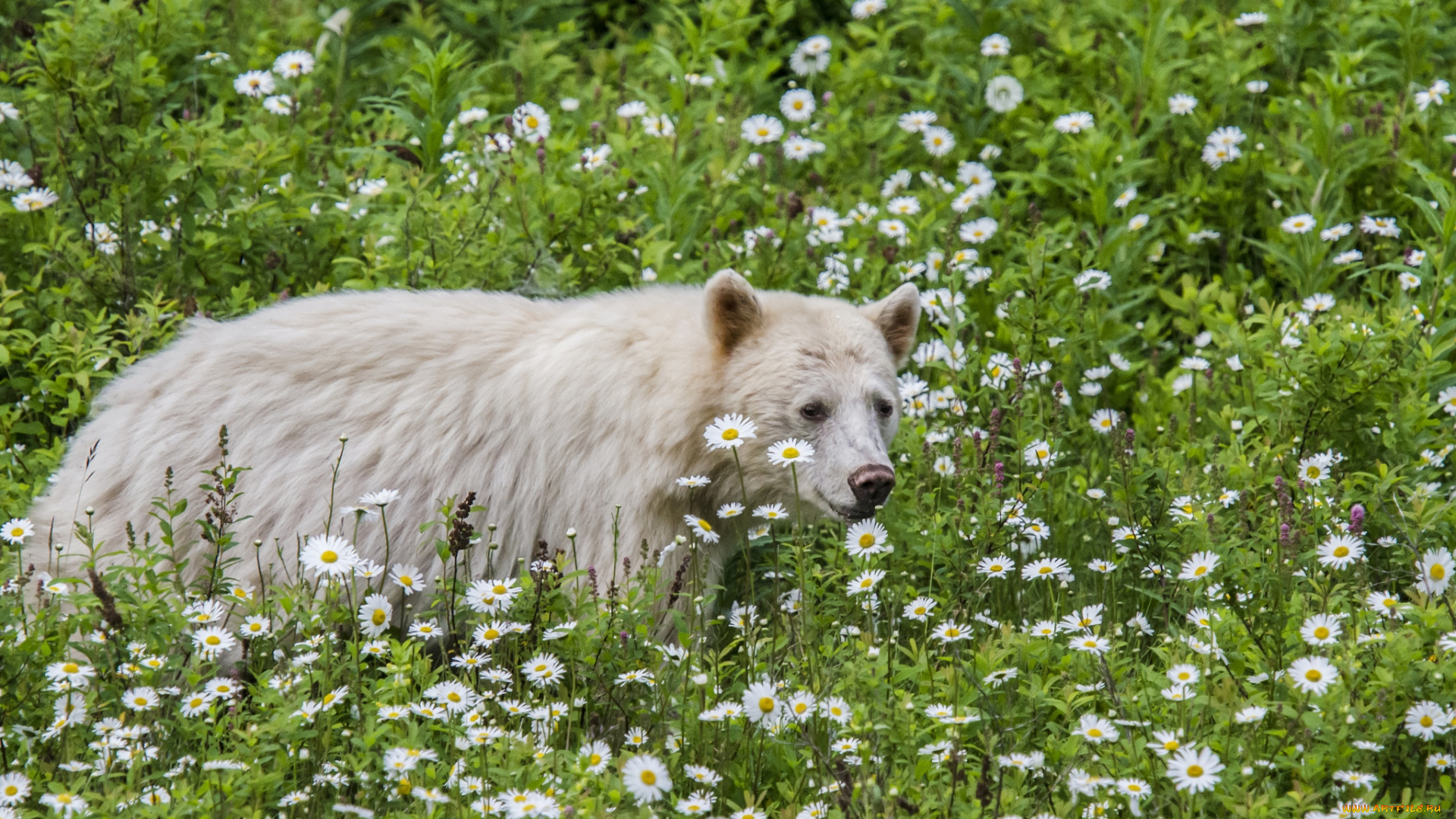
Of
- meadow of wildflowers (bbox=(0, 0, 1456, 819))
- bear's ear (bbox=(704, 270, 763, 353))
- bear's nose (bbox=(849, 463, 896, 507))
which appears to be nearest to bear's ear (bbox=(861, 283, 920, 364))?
meadow of wildflowers (bbox=(0, 0, 1456, 819))

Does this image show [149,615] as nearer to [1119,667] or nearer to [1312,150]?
[1119,667]

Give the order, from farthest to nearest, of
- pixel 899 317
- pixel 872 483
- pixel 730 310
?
pixel 899 317 < pixel 730 310 < pixel 872 483

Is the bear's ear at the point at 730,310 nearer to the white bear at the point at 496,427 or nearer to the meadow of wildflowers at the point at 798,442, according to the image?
the white bear at the point at 496,427

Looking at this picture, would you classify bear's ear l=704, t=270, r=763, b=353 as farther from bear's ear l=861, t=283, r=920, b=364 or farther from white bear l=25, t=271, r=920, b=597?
bear's ear l=861, t=283, r=920, b=364

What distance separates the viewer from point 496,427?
491 centimetres

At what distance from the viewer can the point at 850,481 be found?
4668 mm

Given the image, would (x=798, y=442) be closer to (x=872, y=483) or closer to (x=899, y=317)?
(x=872, y=483)

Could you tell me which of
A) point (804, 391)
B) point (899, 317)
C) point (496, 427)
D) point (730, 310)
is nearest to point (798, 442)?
point (804, 391)

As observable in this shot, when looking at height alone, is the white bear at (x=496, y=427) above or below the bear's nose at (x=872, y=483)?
above

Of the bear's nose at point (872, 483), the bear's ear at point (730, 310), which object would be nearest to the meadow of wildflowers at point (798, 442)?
the bear's nose at point (872, 483)

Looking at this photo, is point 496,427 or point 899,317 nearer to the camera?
point 496,427

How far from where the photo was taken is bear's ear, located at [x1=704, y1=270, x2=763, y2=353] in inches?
187

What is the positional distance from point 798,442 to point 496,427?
1162 millimetres

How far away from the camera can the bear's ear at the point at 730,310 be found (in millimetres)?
4750
